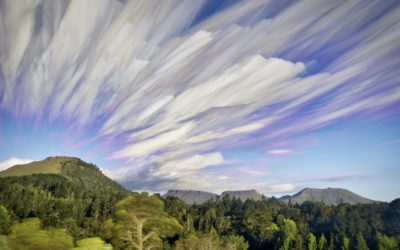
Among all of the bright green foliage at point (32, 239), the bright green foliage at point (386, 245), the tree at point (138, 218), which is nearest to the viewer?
the tree at point (138, 218)

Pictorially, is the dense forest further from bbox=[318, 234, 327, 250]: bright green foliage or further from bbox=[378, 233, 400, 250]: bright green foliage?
bbox=[318, 234, 327, 250]: bright green foliage

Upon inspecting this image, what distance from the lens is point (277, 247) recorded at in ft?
380

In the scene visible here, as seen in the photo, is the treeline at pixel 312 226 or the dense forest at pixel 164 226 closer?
the dense forest at pixel 164 226

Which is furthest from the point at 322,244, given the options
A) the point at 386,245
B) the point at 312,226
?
the point at 312,226

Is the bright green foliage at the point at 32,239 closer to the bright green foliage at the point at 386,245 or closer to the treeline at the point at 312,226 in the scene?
the treeline at the point at 312,226

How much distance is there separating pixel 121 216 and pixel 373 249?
10810 cm

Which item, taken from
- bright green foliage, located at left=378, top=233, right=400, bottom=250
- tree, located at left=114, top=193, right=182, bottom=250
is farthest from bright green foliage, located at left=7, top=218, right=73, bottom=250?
bright green foliage, located at left=378, top=233, right=400, bottom=250

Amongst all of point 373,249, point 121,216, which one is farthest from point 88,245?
point 373,249

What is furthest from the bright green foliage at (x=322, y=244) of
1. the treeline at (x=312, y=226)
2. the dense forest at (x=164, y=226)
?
the dense forest at (x=164, y=226)

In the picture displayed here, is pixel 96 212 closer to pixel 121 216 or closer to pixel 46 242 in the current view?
pixel 46 242

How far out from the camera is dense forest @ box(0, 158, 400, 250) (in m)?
34.0

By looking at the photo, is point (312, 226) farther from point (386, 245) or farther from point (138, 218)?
point (138, 218)

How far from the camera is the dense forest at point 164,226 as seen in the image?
112ft

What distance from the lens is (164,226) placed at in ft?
118
